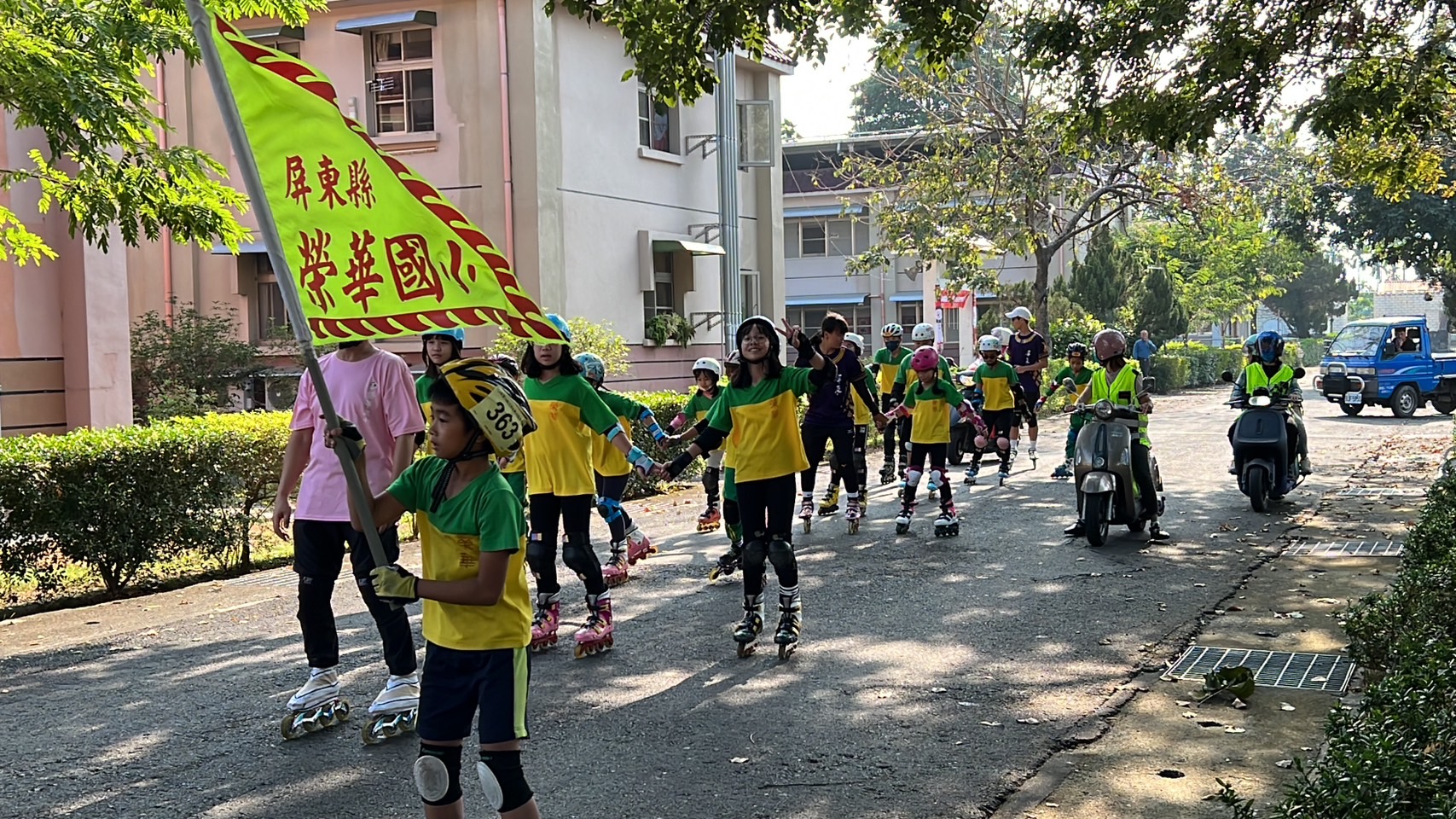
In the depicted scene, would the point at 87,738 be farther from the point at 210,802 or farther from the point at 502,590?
the point at 502,590

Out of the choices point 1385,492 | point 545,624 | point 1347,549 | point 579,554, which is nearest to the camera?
point 579,554

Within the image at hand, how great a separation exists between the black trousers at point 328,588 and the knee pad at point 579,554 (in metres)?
1.46

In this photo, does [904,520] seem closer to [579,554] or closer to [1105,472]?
[1105,472]

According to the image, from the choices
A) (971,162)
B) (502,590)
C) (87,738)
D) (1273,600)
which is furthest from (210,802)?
(971,162)

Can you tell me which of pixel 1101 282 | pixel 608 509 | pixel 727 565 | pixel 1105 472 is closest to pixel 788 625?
pixel 608 509

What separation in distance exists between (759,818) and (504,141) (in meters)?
18.6

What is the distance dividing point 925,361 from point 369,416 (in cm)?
733

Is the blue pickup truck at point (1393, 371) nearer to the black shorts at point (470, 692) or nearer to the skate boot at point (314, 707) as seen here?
the skate boot at point (314, 707)

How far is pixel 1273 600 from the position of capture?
9.17 meters

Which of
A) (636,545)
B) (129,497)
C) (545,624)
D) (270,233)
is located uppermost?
(270,233)

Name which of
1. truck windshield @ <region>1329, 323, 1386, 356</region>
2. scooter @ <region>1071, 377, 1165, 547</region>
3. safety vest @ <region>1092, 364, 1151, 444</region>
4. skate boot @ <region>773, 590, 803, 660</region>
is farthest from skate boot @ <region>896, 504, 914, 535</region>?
truck windshield @ <region>1329, 323, 1386, 356</region>

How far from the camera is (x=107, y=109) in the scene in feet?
27.5

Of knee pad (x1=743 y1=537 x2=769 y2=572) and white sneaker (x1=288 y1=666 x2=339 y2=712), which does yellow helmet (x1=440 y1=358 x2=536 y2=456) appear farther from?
knee pad (x1=743 y1=537 x2=769 y2=572)

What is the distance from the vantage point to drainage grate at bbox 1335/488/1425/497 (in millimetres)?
15164
